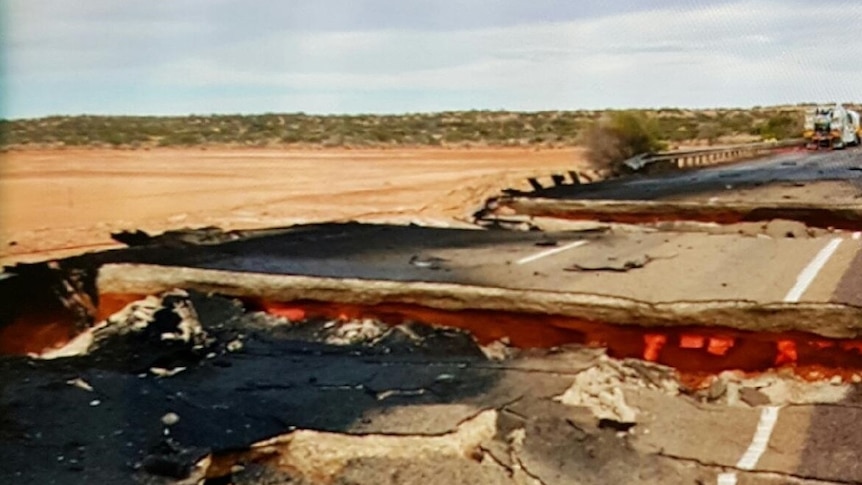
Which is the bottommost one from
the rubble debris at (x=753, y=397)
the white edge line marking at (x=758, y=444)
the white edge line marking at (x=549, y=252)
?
the rubble debris at (x=753, y=397)

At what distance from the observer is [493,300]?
26.9ft

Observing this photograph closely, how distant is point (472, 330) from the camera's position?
8.18 m

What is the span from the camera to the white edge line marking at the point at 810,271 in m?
7.89

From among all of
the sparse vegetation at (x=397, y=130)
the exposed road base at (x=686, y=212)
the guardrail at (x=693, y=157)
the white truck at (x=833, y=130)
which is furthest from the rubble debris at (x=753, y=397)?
the white truck at (x=833, y=130)

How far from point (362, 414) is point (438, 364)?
1.19 m

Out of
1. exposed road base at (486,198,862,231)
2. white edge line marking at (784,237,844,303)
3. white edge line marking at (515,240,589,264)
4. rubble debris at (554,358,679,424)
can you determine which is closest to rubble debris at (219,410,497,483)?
rubble debris at (554,358,679,424)

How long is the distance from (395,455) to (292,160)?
123ft

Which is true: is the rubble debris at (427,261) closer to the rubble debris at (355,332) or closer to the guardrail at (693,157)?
the rubble debris at (355,332)

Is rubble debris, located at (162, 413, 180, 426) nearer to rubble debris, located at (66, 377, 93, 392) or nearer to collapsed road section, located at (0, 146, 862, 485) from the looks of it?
collapsed road section, located at (0, 146, 862, 485)

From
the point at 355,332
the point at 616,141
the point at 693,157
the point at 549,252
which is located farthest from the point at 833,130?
the point at 355,332

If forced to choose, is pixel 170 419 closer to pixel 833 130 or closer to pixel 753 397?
pixel 753 397

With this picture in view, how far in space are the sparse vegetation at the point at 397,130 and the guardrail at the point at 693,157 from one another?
3797 millimetres

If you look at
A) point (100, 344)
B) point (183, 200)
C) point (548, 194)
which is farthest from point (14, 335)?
point (183, 200)

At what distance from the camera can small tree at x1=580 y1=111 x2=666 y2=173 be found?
30.3 meters
